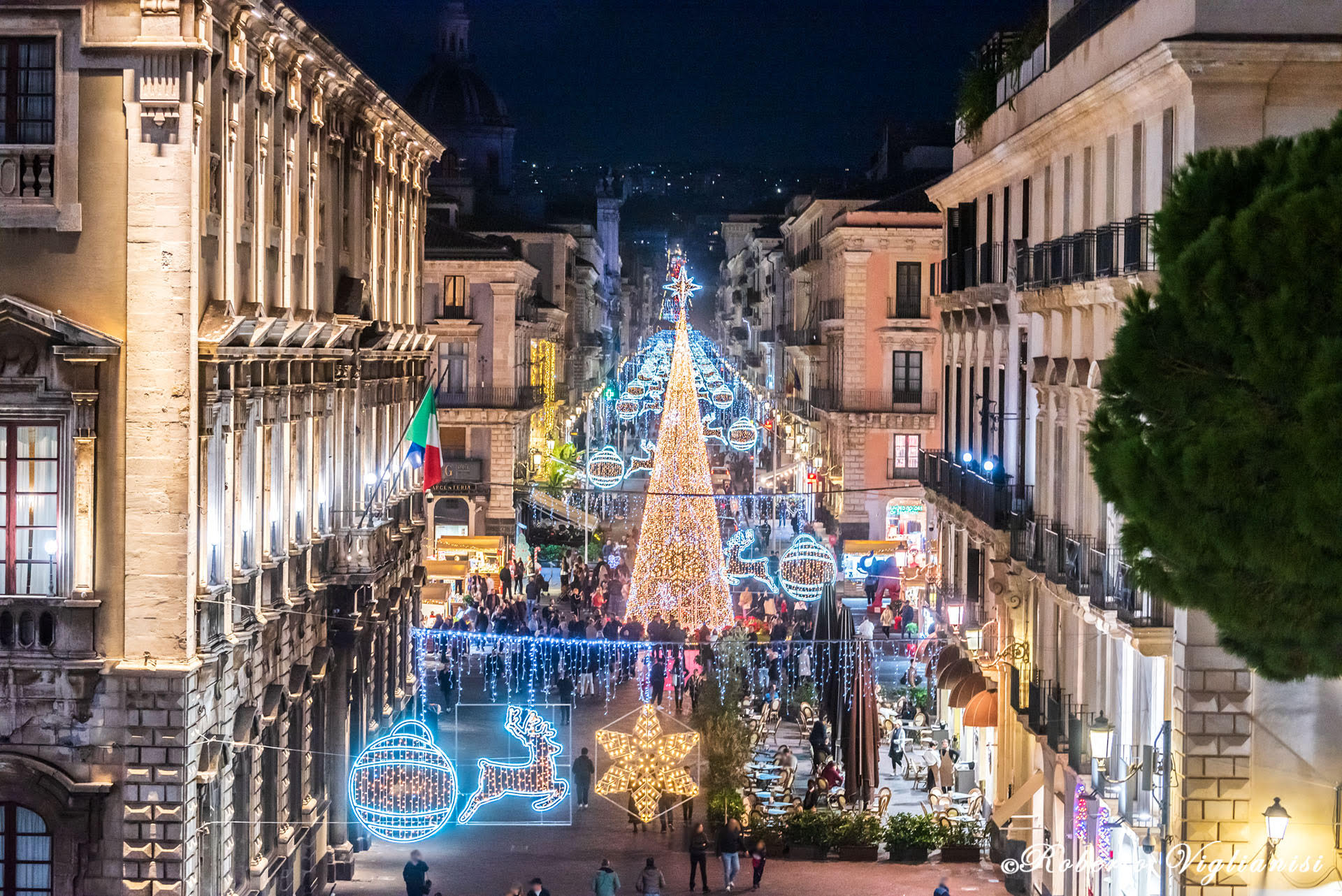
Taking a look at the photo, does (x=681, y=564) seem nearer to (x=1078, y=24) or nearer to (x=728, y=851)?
(x=728, y=851)

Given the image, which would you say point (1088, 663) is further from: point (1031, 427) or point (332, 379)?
point (332, 379)

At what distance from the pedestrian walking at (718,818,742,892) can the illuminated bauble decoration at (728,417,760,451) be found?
149ft

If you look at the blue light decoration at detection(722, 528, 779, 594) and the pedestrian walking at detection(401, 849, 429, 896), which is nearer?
the pedestrian walking at detection(401, 849, 429, 896)

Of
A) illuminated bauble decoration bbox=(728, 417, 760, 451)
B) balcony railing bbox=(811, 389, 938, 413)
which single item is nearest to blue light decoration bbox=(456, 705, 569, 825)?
balcony railing bbox=(811, 389, 938, 413)

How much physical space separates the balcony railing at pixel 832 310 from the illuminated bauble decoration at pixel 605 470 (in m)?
9.16

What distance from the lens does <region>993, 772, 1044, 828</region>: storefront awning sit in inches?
1096

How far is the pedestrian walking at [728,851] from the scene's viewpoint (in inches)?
1079

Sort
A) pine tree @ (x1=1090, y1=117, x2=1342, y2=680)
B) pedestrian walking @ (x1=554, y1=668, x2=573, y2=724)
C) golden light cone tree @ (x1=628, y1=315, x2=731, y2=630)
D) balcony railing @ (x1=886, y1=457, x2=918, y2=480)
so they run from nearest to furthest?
1. pine tree @ (x1=1090, y1=117, x2=1342, y2=680)
2. pedestrian walking @ (x1=554, y1=668, x2=573, y2=724)
3. golden light cone tree @ (x1=628, y1=315, x2=731, y2=630)
4. balcony railing @ (x1=886, y1=457, x2=918, y2=480)

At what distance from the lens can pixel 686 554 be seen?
41.4 m

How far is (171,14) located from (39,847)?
27.6 feet

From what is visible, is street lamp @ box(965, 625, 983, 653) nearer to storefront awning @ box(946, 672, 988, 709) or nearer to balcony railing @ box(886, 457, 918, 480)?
storefront awning @ box(946, 672, 988, 709)

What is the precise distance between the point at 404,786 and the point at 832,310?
156 feet

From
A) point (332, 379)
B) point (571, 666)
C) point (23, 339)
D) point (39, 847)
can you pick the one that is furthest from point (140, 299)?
point (571, 666)

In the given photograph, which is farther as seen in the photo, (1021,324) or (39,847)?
(1021,324)
